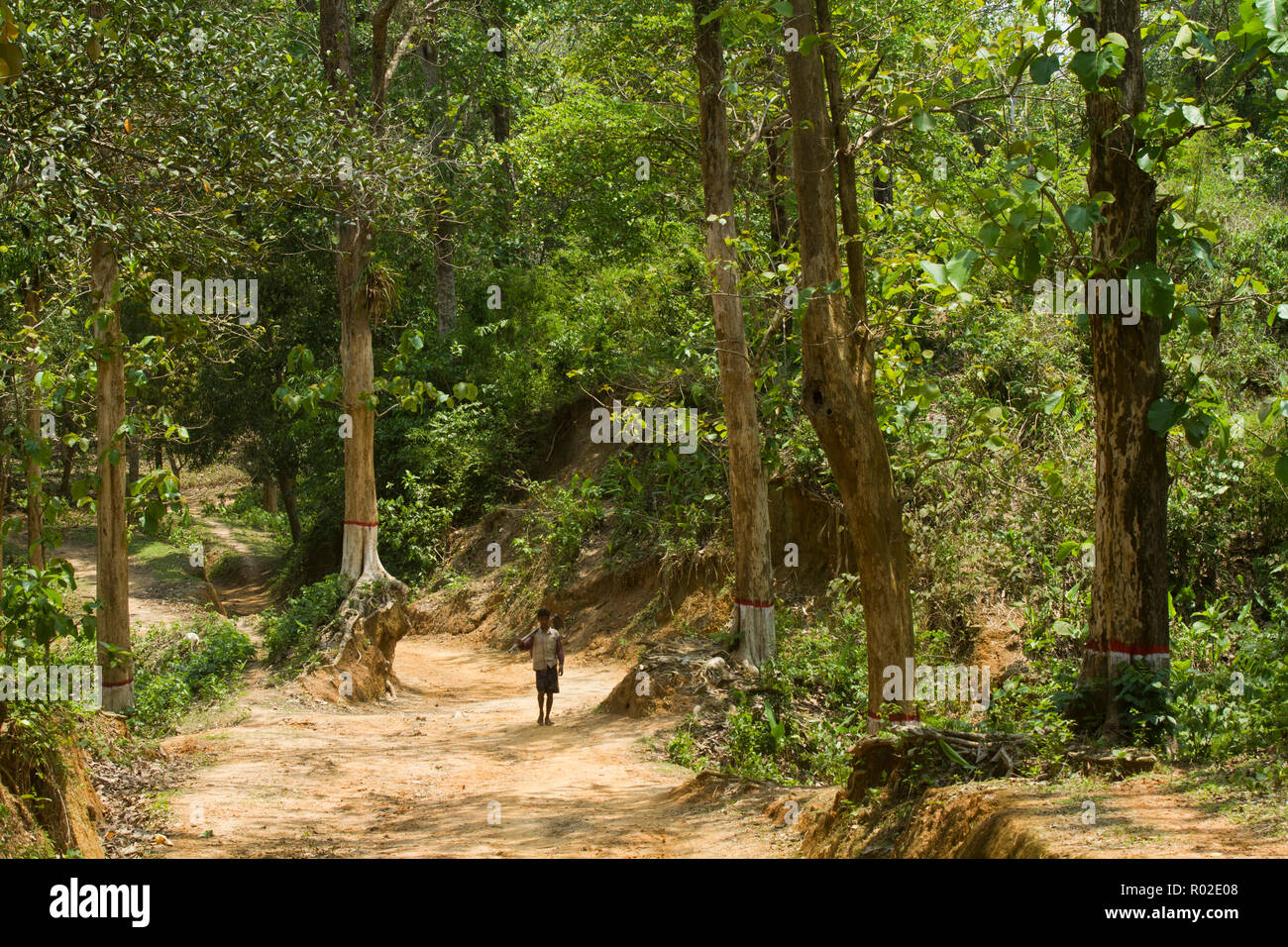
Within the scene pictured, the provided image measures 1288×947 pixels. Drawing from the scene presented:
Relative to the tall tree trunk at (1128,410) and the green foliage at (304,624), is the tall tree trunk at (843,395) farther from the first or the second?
the green foliage at (304,624)

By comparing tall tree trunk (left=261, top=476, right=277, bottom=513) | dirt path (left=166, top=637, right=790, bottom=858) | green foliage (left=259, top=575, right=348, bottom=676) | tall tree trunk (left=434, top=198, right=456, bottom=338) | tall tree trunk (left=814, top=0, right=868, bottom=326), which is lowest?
dirt path (left=166, top=637, right=790, bottom=858)

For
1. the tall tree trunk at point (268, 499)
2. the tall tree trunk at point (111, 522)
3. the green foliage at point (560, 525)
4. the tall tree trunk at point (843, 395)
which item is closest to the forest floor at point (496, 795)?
the tall tree trunk at point (111, 522)

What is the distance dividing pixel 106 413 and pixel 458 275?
17503 millimetres

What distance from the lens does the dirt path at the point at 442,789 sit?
7051 mm

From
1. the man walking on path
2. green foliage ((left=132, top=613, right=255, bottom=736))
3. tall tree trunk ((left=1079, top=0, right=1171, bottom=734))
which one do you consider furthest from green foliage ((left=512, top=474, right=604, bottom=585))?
tall tree trunk ((left=1079, top=0, right=1171, bottom=734))

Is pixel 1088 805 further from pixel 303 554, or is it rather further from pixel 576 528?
pixel 303 554

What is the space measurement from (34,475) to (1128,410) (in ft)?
29.6

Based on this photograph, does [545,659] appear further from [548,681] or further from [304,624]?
[304,624]

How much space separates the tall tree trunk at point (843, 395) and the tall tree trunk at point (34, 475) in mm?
5570

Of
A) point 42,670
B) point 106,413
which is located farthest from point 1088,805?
point 106,413

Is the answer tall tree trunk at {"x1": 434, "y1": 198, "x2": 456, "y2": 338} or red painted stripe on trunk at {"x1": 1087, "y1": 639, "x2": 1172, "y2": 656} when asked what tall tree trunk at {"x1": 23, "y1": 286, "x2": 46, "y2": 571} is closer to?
red painted stripe on trunk at {"x1": 1087, "y1": 639, "x2": 1172, "y2": 656}

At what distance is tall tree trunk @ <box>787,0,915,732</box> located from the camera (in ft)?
23.2

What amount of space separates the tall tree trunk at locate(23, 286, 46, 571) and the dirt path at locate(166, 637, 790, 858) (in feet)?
7.54

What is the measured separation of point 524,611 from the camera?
19.4m
